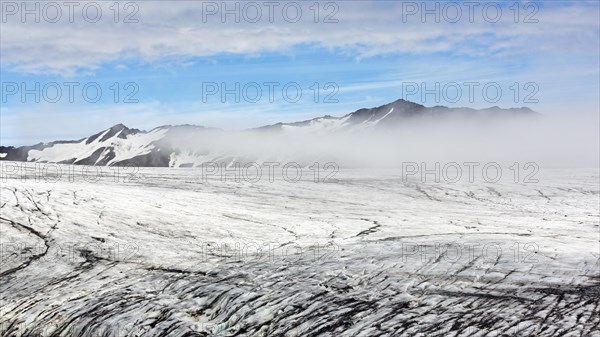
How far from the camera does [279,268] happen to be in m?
12.1

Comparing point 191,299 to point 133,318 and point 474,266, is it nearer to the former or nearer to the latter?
point 133,318

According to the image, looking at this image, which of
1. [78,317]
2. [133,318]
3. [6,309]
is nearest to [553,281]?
[133,318]

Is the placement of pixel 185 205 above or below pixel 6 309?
above

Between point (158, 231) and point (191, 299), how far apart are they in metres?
4.82

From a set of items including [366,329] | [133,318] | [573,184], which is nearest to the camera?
[366,329]

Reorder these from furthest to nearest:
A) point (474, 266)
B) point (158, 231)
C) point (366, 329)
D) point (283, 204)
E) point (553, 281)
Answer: point (283, 204) → point (158, 231) → point (474, 266) → point (553, 281) → point (366, 329)

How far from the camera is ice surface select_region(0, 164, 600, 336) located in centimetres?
979

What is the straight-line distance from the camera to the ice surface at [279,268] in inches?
385

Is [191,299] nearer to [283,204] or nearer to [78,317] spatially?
[78,317]

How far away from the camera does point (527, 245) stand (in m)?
13.8

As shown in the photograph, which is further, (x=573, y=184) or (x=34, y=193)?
(x=573, y=184)

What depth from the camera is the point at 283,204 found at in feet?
67.8

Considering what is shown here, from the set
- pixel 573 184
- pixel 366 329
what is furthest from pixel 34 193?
pixel 573 184

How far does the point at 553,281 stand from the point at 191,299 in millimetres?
7047
